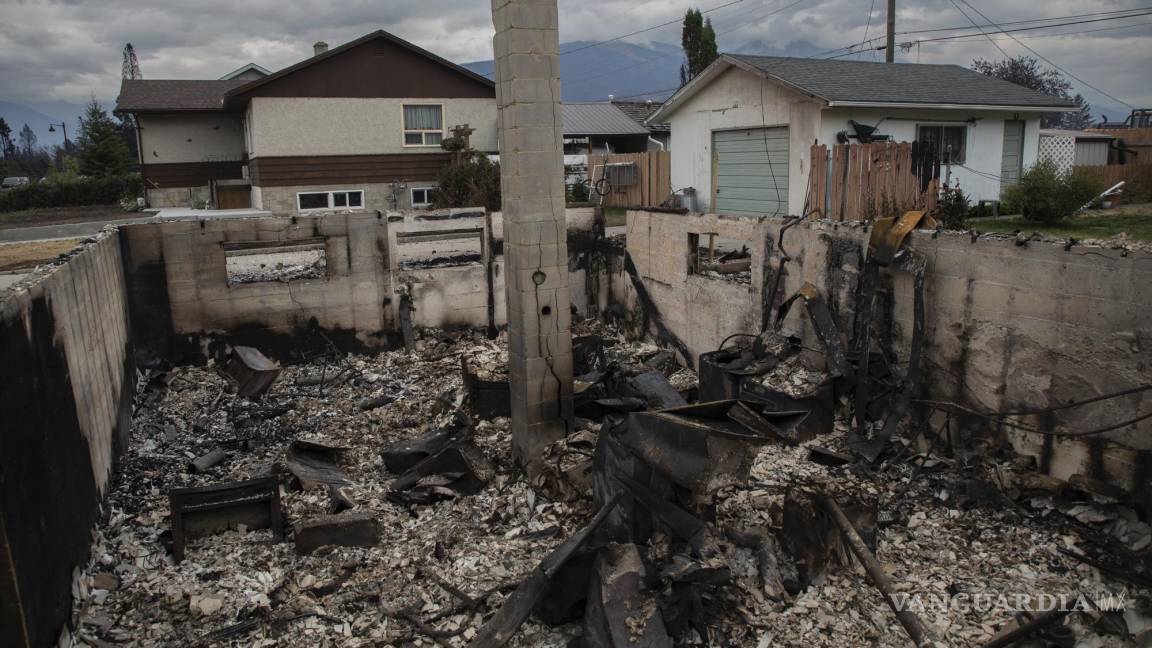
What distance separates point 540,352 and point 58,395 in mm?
3947

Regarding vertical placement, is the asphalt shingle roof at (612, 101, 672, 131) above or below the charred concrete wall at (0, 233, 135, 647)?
above

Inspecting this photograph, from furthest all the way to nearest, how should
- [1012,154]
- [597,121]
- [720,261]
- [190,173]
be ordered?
1. [597,121]
2. [190,173]
3. [1012,154]
4. [720,261]

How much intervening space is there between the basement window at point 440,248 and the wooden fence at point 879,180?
18.3 feet

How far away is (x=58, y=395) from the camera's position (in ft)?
17.2

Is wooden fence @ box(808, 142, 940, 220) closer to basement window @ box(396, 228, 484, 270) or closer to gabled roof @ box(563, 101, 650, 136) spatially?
basement window @ box(396, 228, 484, 270)

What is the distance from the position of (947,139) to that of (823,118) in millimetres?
3439

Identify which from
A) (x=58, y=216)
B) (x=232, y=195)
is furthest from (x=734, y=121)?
(x=58, y=216)

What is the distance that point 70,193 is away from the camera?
33969 mm

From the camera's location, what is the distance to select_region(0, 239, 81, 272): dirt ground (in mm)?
12795

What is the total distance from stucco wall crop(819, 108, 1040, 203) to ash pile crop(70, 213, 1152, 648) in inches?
352

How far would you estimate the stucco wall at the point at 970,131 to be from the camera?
52.0 ft

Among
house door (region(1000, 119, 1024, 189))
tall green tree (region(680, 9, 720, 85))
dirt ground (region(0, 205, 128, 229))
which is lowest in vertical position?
dirt ground (region(0, 205, 128, 229))

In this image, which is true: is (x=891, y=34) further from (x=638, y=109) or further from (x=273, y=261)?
(x=273, y=261)

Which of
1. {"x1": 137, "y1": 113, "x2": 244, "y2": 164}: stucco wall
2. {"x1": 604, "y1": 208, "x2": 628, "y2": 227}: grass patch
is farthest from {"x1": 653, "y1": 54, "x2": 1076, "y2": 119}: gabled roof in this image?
{"x1": 137, "y1": 113, "x2": 244, "y2": 164}: stucco wall
